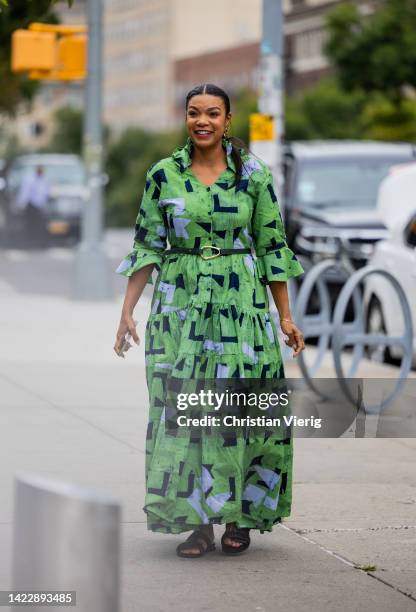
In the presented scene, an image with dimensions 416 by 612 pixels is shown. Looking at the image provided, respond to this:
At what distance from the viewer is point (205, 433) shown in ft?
19.4

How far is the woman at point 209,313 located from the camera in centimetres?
591

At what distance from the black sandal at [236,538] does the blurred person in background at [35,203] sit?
2933 centimetres

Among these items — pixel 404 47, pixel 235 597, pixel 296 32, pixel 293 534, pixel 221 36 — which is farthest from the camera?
pixel 221 36

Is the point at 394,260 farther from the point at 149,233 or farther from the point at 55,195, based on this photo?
the point at 55,195

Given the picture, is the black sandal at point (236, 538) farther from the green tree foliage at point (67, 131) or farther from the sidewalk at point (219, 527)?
the green tree foliage at point (67, 131)

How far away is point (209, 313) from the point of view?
5.99m

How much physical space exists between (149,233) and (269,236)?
0.43 meters

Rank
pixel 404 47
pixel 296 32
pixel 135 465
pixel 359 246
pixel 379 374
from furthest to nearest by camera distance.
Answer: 1. pixel 296 32
2. pixel 404 47
3. pixel 359 246
4. pixel 379 374
5. pixel 135 465

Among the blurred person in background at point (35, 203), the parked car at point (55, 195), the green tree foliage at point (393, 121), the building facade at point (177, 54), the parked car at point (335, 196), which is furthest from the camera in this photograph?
the building facade at point (177, 54)

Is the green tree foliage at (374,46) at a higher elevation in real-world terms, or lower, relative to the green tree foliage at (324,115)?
higher

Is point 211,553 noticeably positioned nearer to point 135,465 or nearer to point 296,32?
point 135,465

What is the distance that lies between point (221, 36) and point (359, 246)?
116 meters

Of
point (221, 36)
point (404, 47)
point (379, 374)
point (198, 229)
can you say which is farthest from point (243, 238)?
point (221, 36)

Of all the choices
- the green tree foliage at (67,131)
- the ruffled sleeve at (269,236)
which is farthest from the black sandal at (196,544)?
the green tree foliage at (67,131)
